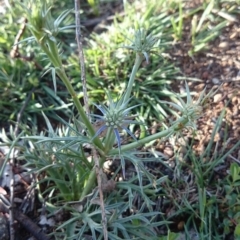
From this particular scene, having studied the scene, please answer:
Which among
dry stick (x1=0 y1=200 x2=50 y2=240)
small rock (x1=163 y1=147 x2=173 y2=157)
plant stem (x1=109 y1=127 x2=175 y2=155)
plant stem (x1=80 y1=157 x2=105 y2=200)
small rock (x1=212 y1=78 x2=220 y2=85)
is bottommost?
small rock (x1=163 y1=147 x2=173 y2=157)

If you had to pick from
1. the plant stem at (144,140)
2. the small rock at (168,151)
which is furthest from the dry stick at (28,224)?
the small rock at (168,151)

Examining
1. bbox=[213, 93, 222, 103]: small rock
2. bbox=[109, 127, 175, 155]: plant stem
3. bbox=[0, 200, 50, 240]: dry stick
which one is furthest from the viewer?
bbox=[213, 93, 222, 103]: small rock

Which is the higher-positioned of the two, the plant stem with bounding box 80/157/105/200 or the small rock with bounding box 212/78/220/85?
the plant stem with bounding box 80/157/105/200

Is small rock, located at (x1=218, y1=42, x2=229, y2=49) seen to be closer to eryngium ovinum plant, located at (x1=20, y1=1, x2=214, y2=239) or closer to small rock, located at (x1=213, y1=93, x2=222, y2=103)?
small rock, located at (x1=213, y1=93, x2=222, y2=103)

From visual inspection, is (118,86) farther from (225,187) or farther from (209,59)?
(225,187)

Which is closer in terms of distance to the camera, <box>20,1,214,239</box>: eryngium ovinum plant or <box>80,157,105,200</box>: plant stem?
<box>20,1,214,239</box>: eryngium ovinum plant

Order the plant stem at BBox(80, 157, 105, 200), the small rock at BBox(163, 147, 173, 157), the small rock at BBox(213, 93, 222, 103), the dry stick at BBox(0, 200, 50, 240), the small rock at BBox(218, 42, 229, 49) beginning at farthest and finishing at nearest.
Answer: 1. the small rock at BBox(218, 42, 229, 49)
2. the small rock at BBox(213, 93, 222, 103)
3. the small rock at BBox(163, 147, 173, 157)
4. the dry stick at BBox(0, 200, 50, 240)
5. the plant stem at BBox(80, 157, 105, 200)

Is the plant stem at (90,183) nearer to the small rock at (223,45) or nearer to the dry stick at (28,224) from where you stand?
the dry stick at (28,224)

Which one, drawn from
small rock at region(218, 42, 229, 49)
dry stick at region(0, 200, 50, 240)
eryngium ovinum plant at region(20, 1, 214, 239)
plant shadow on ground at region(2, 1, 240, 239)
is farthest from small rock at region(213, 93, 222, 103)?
dry stick at region(0, 200, 50, 240)

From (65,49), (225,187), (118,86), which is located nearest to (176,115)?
(118,86)
